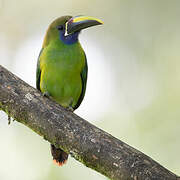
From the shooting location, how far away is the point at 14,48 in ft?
30.3

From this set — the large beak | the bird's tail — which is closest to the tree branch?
the bird's tail

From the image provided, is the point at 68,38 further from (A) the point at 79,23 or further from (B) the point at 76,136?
(B) the point at 76,136

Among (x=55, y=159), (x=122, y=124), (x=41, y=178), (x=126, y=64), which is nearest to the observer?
(x=55, y=159)

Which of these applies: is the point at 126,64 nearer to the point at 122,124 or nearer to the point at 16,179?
the point at 122,124

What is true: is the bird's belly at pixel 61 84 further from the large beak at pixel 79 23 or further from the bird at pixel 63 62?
the large beak at pixel 79 23

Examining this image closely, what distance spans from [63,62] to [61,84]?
11.5 inches

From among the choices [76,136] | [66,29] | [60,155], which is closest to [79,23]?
[66,29]

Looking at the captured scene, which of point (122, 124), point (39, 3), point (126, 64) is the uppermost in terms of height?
point (39, 3)

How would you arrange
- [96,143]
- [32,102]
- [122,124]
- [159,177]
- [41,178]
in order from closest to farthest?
[159,177] < [96,143] < [32,102] < [41,178] < [122,124]

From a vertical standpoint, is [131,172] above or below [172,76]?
above

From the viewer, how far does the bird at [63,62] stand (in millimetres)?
5406

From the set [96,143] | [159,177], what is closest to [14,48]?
[96,143]

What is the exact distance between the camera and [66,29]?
550 cm

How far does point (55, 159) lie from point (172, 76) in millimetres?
3800
